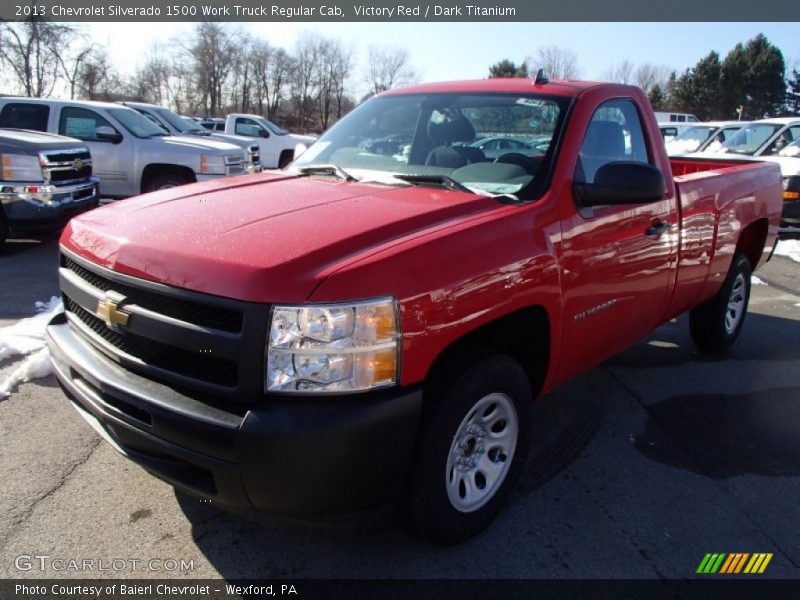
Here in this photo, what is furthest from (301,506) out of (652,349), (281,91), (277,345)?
(281,91)

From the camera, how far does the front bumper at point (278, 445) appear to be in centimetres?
202

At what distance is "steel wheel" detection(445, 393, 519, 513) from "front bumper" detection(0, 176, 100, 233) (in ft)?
22.7

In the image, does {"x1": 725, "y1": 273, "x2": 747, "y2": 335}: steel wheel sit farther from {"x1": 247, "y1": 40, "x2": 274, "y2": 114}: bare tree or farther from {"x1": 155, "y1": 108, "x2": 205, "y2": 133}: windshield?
{"x1": 247, "y1": 40, "x2": 274, "y2": 114}: bare tree

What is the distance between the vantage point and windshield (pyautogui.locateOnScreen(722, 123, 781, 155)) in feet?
41.4

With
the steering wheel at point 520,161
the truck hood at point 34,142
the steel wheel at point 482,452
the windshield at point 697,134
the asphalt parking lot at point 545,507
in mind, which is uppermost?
the windshield at point 697,134

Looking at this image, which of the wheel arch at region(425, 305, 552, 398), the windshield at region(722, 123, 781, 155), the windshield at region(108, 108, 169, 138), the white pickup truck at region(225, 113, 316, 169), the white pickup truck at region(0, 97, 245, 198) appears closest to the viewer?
the wheel arch at region(425, 305, 552, 398)

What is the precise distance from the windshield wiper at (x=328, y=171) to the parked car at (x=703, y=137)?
12.0 meters

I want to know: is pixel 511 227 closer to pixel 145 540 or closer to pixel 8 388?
pixel 145 540

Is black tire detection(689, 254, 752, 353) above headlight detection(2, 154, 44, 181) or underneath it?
underneath

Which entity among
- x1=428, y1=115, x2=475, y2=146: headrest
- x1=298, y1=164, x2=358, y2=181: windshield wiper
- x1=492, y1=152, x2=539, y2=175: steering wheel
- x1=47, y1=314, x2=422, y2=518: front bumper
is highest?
x1=428, y1=115, x2=475, y2=146: headrest

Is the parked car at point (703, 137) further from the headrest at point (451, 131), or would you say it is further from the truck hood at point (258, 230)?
the truck hood at point (258, 230)

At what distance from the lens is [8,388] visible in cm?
397

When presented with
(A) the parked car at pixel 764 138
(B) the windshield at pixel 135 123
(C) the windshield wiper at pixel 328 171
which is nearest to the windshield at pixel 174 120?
(B) the windshield at pixel 135 123

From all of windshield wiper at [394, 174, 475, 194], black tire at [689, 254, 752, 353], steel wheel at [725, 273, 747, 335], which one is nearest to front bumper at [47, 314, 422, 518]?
windshield wiper at [394, 174, 475, 194]
